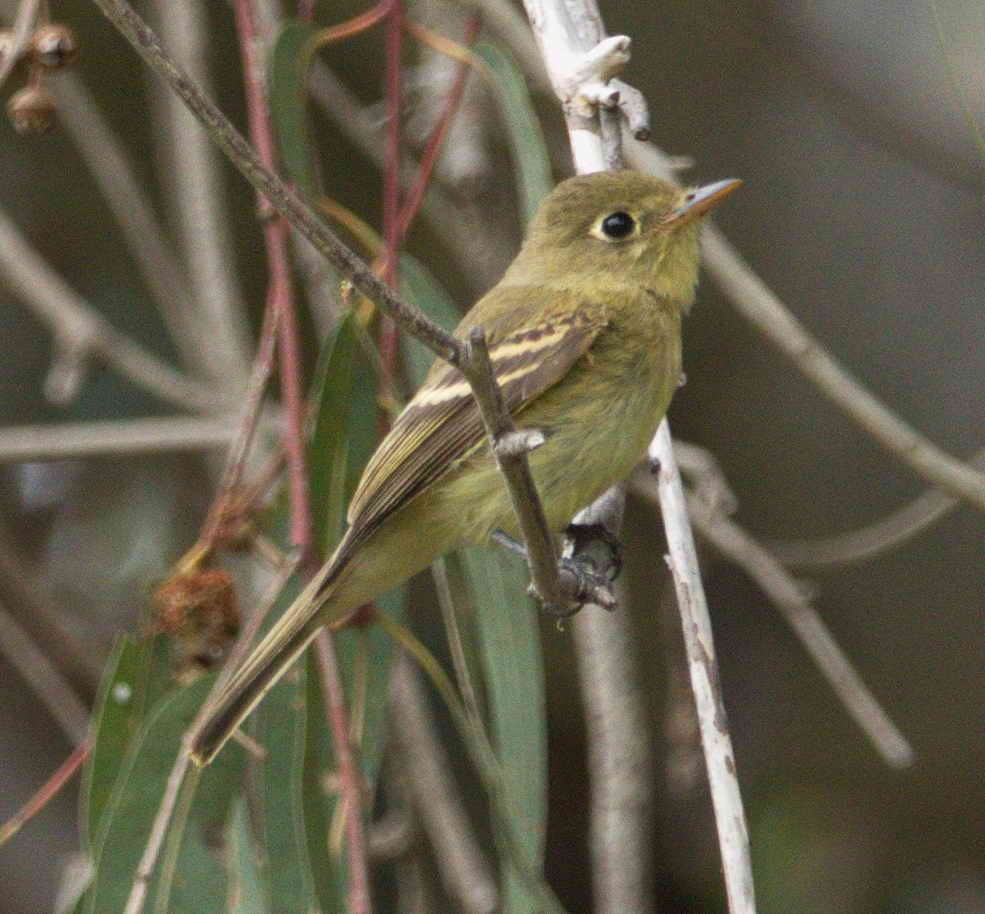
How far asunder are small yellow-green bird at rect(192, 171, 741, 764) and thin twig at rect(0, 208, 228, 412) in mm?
1421

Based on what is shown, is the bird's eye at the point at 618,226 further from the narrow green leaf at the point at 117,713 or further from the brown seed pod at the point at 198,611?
the narrow green leaf at the point at 117,713

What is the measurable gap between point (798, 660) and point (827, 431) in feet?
2.68

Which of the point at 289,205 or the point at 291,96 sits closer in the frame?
the point at 289,205

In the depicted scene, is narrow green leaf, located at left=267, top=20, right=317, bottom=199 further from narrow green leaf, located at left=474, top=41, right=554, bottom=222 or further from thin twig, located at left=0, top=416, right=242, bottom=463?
thin twig, located at left=0, top=416, right=242, bottom=463

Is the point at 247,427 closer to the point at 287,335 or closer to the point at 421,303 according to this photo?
the point at 287,335

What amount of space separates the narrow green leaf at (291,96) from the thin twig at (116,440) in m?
0.98

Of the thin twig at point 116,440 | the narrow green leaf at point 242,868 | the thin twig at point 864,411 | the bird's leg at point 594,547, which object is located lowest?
the narrow green leaf at point 242,868

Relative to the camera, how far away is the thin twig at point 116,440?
13.7ft

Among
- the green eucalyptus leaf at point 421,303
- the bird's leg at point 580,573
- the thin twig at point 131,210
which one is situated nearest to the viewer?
the bird's leg at point 580,573

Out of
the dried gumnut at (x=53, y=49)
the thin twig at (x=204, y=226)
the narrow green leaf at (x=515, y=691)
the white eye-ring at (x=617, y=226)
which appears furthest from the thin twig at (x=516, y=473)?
the thin twig at (x=204, y=226)

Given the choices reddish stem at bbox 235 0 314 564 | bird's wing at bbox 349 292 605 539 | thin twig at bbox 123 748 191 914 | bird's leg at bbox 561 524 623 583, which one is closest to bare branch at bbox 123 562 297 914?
thin twig at bbox 123 748 191 914

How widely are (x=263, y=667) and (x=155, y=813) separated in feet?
1.26

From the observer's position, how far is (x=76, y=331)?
4.63 meters

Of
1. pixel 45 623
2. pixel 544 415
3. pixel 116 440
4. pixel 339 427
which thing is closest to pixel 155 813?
pixel 339 427
